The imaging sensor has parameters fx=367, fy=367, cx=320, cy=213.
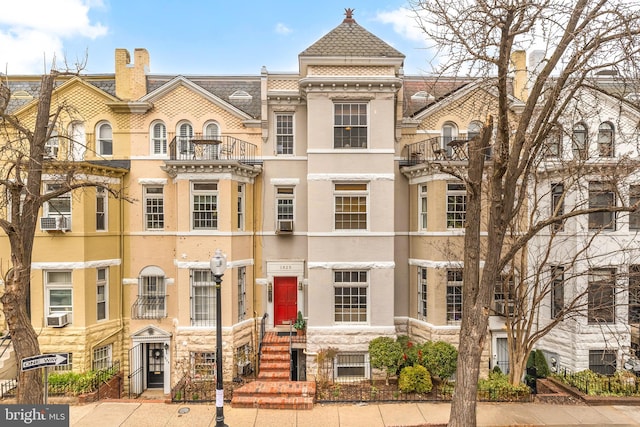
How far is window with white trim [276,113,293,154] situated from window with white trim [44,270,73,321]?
30.7 ft

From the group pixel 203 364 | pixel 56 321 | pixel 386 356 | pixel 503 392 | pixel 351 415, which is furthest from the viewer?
pixel 203 364

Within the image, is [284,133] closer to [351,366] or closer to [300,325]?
[300,325]

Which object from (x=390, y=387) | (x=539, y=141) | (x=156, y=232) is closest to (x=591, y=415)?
(x=390, y=387)

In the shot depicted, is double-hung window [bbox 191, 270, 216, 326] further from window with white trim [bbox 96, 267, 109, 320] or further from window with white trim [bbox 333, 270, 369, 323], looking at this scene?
window with white trim [bbox 333, 270, 369, 323]

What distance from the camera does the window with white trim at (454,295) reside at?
551 inches

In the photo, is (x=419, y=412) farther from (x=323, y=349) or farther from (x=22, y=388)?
(x=22, y=388)

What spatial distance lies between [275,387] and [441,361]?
18.4ft

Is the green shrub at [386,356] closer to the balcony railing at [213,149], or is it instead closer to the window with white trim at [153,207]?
the balcony railing at [213,149]

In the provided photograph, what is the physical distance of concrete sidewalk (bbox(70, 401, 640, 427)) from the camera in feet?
32.5

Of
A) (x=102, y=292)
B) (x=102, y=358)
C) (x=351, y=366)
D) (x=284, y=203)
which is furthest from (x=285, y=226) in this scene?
(x=102, y=358)

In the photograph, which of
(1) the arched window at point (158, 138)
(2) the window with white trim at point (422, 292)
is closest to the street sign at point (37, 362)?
(1) the arched window at point (158, 138)

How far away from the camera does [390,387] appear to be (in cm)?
1273

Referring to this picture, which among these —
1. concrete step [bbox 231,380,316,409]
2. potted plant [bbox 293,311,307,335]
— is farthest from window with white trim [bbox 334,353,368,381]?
concrete step [bbox 231,380,316,409]

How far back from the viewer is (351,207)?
14.0 metres
